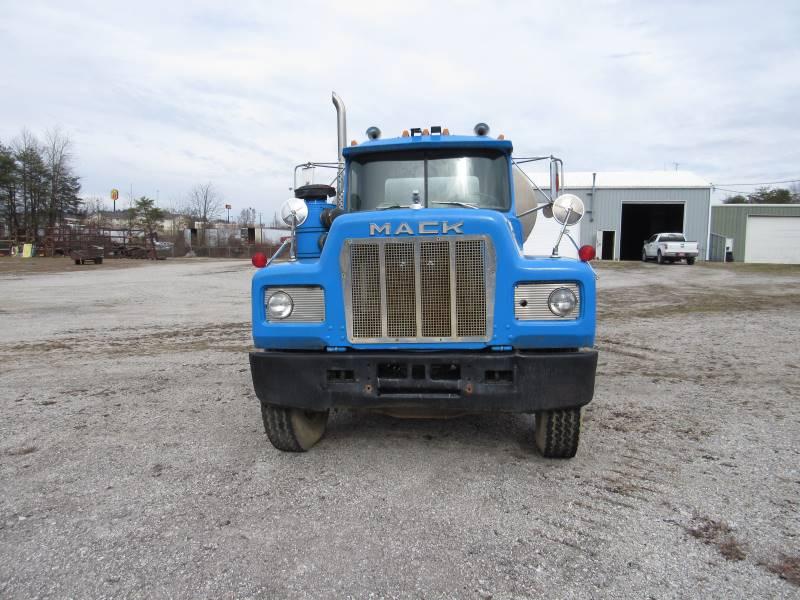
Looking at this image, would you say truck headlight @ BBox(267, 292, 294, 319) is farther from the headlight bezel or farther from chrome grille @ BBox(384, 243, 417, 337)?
chrome grille @ BBox(384, 243, 417, 337)

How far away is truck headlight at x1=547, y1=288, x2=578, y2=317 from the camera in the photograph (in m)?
3.39

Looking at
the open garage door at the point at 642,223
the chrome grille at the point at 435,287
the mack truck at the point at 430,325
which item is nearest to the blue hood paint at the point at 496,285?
the mack truck at the point at 430,325

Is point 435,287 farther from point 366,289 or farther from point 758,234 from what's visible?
point 758,234

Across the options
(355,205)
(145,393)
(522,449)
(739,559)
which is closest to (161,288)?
(145,393)

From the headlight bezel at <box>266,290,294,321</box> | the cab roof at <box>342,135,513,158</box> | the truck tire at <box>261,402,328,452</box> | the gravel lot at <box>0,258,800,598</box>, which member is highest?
the cab roof at <box>342,135,513,158</box>

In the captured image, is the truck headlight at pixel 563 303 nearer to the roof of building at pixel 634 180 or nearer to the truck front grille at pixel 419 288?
the truck front grille at pixel 419 288

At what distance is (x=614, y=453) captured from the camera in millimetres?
3982

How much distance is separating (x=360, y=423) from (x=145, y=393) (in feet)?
8.40

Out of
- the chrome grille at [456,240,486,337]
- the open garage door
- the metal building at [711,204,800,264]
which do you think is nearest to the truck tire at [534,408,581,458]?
the chrome grille at [456,240,486,337]

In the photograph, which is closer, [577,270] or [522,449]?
[577,270]

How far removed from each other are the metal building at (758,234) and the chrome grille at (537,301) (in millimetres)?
37480

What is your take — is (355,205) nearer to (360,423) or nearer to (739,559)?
(360,423)

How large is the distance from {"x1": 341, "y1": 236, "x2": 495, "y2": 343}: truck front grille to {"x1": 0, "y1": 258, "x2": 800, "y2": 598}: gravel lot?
0.97 m

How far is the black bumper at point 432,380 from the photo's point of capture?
11.0ft
